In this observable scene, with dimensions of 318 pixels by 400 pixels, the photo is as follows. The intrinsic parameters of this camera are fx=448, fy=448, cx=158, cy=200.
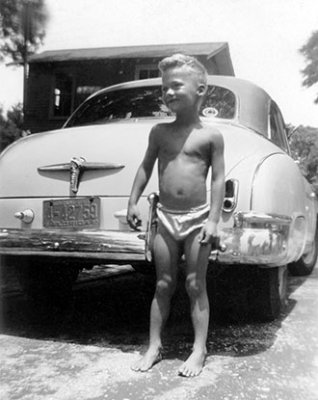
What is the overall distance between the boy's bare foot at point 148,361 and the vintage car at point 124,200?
0.44 m

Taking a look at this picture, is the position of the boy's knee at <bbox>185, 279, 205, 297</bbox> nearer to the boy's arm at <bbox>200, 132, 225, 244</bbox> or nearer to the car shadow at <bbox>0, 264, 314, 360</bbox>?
the boy's arm at <bbox>200, 132, 225, 244</bbox>

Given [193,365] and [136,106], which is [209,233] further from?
[136,106]

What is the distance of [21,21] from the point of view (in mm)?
7492

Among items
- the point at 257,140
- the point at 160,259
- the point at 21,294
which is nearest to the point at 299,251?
the point at 257,140

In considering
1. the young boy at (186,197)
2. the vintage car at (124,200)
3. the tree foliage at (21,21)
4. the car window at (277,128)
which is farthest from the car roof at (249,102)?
the tree foliage at (21,21)

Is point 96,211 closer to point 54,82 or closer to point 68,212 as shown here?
point 68,212

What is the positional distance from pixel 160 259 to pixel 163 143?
1.86 feet

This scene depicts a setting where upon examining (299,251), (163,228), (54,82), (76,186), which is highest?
(54,82)

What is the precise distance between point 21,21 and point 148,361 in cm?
694

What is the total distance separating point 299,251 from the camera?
2.91 meters

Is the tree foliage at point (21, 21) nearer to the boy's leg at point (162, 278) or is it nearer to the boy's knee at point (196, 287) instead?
the boy's leg at point (162, 278)

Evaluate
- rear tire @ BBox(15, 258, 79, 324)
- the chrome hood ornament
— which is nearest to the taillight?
the chrome hood ornament

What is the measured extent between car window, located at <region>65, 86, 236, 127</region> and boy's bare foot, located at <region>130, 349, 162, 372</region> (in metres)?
1.59

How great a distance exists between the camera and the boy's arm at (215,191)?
204cm
